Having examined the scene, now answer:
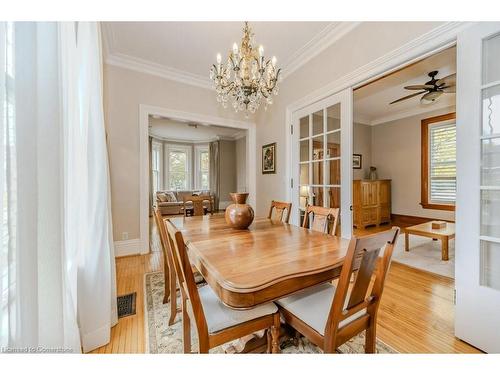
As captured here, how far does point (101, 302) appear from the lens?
1.36 meters

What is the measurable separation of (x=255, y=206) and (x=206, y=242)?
9.03ft

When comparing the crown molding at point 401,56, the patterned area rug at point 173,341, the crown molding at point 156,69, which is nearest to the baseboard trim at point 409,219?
the crown molding at point 401,56

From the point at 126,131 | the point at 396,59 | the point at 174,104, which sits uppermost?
the point at 174,104

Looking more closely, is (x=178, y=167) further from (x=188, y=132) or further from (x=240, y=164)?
(x=240, y=164)

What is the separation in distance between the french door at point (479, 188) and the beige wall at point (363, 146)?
172 inches

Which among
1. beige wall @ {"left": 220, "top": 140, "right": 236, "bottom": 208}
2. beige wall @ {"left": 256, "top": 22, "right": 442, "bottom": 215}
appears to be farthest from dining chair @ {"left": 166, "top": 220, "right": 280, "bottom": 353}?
beige wall @ {"left": 220, "top": 140, "right": 236, "bottom": 208}

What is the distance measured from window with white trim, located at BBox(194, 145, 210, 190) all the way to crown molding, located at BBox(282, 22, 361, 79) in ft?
18.8

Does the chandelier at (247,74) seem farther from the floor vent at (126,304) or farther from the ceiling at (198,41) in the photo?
the floor vent at (126,304)

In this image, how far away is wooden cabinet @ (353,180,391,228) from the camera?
15.8 ft

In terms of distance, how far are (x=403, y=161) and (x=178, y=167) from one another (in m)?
7.14

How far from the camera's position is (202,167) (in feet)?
27.7

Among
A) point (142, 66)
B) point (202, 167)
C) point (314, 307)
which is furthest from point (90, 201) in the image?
point (202, 167)

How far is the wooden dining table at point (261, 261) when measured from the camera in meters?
0.82
